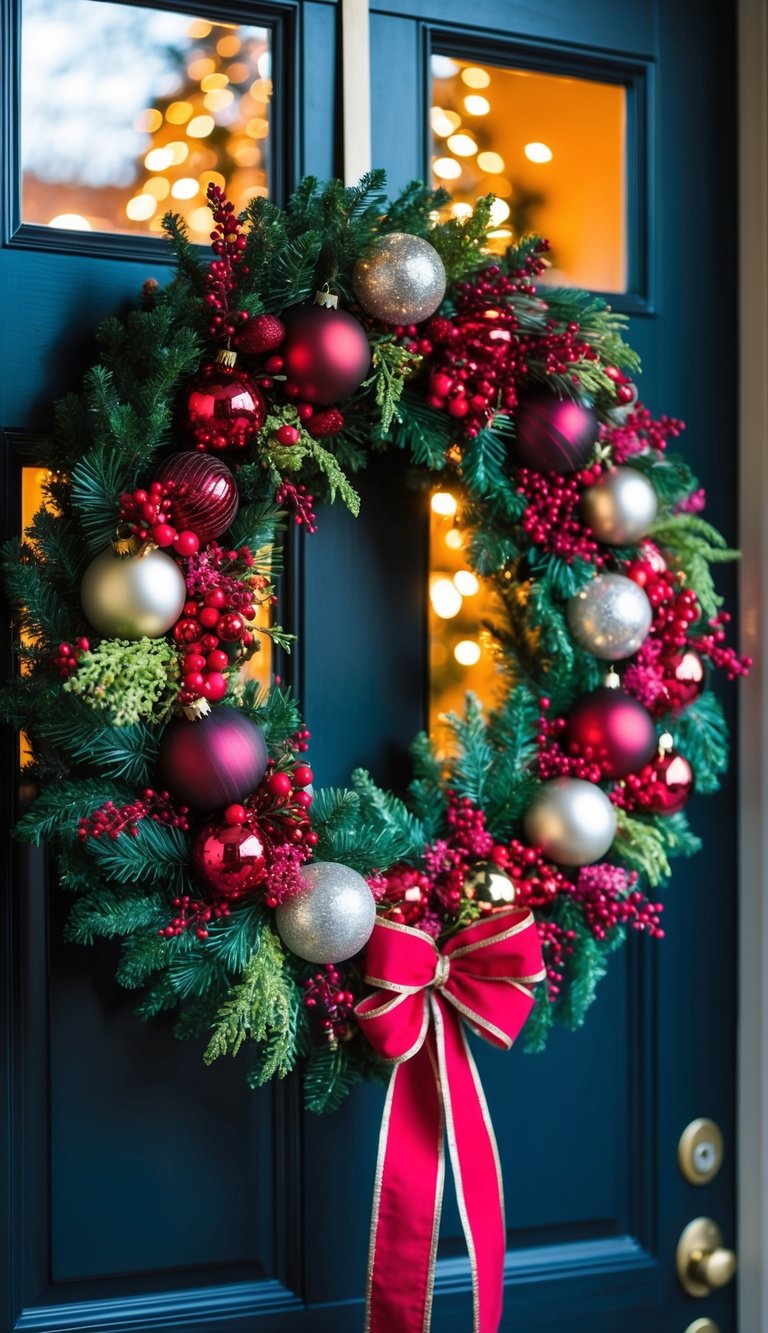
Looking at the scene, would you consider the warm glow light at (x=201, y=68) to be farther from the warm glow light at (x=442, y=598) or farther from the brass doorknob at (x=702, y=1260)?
the brass doorknob at (x=702, y=1260)

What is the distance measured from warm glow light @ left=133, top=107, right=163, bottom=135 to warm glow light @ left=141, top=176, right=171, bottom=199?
4cm

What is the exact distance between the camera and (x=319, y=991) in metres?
1.01

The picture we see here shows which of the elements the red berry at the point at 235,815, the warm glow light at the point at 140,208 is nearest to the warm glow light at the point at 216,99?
the warm glow light at the point at 140,208

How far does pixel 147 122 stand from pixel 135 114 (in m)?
0.01

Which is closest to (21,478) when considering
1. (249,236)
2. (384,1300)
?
(249,236)

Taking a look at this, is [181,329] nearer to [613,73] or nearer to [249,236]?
[249,236]

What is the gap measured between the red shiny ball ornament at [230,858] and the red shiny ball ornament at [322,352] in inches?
14.3

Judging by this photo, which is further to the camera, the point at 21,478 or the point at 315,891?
the point at 21,478

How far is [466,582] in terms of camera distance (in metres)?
1.23

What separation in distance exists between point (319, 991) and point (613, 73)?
0.98 m

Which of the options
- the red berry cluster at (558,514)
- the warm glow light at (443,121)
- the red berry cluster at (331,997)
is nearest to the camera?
the red berry cluster at (331,997)

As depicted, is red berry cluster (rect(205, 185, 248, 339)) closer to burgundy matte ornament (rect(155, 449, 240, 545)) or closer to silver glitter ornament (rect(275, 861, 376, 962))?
burgundy matte ornament (rect(155, 449, 240, 545))

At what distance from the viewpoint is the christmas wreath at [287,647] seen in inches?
37.1

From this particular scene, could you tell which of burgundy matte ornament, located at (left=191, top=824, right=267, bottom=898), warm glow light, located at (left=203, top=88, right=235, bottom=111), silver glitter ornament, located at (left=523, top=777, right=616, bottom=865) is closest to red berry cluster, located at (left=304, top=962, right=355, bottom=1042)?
burgundy matte ornament, located at (left=191, top=824, right=267, bottom=898)
